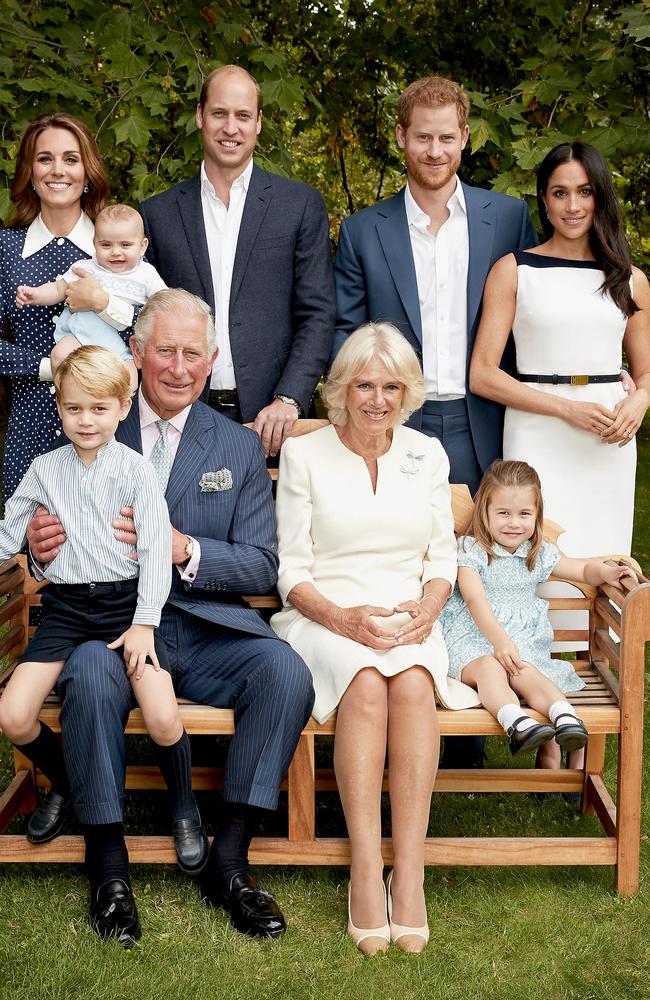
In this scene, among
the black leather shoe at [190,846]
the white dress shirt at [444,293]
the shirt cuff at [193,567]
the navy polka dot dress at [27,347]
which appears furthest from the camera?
the white dress shirt at [444,293]

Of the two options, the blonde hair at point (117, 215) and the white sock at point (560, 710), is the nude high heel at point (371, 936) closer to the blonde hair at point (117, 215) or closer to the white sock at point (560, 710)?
the white sock at point (560, 710)

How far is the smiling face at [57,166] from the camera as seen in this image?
368 cm

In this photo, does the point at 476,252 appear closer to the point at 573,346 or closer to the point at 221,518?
the point at 573,346

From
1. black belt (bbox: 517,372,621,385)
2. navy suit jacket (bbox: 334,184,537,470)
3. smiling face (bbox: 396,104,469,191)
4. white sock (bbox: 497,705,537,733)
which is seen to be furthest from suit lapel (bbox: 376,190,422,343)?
white sock (bbox: 497,705,537,733)

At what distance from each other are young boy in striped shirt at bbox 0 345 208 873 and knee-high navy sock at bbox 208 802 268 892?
0.07 metres

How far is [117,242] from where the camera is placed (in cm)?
365

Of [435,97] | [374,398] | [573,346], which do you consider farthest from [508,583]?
[435,97]

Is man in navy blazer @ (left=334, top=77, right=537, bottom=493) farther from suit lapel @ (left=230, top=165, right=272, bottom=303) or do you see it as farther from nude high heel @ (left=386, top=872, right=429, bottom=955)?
nude high heel @ (left=386, top=872, right=429, bottom=955)

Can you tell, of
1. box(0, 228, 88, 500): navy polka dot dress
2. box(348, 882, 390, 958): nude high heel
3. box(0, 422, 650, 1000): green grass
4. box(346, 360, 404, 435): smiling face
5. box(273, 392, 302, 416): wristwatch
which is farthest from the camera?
box(273, 392, 302, 416): wristwatch

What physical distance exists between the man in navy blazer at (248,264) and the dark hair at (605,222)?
0.88m

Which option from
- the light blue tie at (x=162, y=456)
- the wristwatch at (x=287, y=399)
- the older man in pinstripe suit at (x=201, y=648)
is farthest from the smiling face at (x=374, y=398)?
the light blue tie at (x=162, y=456)

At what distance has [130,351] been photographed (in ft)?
12.2

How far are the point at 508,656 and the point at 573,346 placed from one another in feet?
3.78

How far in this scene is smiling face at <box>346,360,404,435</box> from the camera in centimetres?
332
